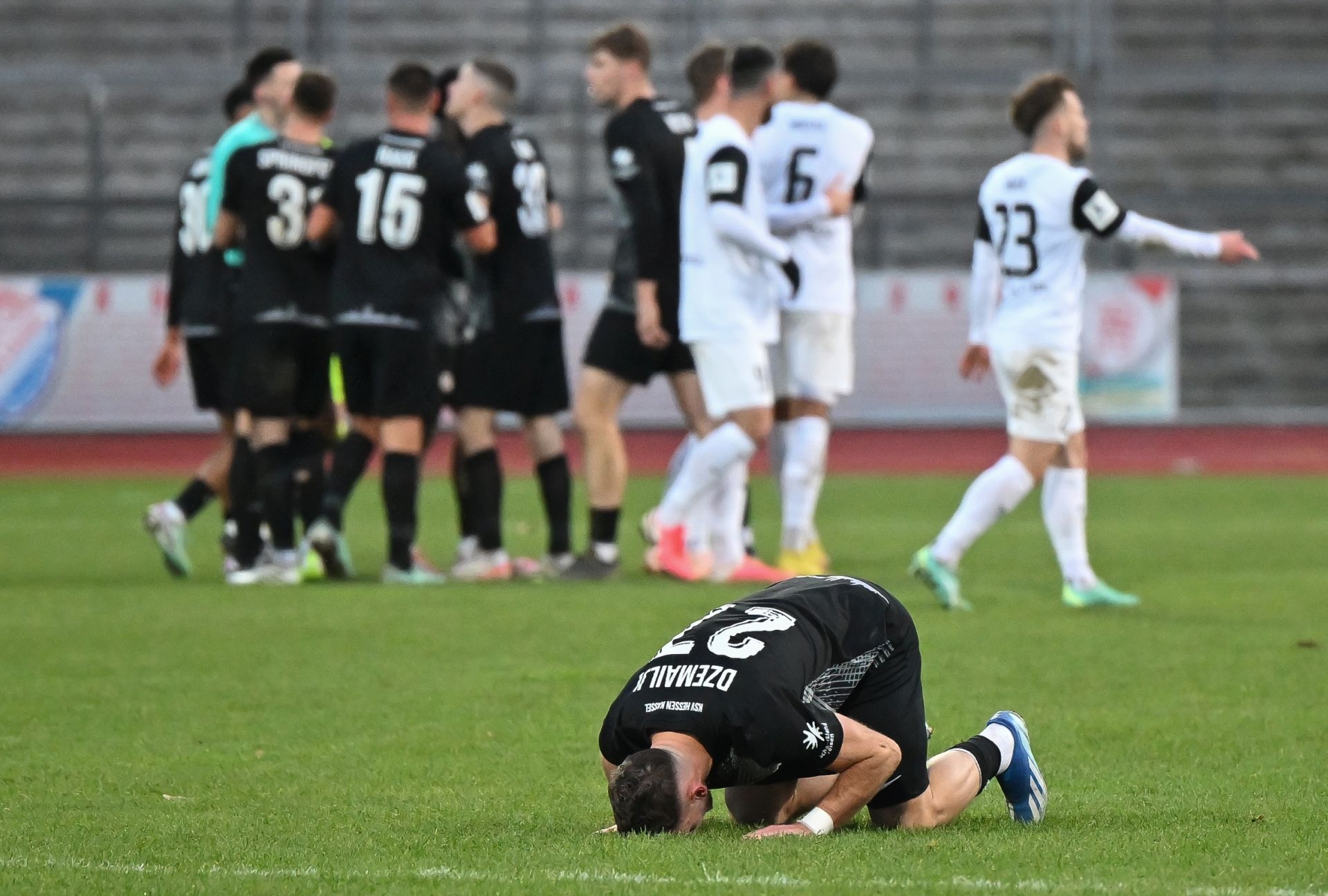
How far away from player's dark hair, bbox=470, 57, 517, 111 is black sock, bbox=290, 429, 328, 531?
6.17 feet

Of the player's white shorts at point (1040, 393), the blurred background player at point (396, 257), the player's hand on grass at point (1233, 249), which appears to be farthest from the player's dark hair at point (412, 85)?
the player's hand on grass at point (1233, 249)

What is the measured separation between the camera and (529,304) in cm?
957

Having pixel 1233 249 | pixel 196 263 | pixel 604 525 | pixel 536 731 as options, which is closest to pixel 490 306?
pixel 604 525

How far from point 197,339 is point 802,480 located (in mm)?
3253

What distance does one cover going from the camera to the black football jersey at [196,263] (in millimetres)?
9984

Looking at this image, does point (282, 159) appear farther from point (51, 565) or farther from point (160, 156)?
point (160, 156)

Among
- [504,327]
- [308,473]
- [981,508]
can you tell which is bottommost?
[308,473]

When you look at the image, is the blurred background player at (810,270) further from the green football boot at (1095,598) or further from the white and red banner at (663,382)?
the white and red banner at (663,382)

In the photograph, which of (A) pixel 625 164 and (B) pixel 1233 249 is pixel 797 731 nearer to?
(B) pixel 1233 249

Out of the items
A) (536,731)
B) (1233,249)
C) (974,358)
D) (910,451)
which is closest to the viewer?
(536,731)

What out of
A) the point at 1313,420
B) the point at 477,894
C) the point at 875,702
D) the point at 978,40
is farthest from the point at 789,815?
the point at 978,40

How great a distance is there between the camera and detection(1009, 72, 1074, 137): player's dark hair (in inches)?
328

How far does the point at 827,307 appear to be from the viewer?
9727 millimetres

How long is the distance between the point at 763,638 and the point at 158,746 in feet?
6.90
